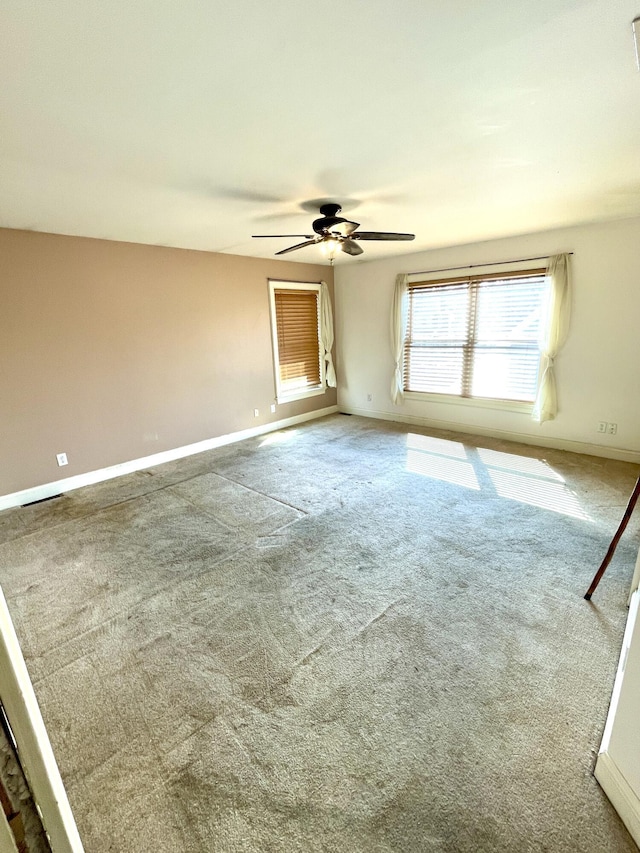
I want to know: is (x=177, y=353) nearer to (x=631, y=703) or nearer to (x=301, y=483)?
(x=301, y=483)

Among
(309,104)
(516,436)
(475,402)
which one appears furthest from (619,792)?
(475,402)

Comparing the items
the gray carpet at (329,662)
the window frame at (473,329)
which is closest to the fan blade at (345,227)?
the gray carpet at (329,662)

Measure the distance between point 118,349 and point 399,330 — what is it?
3685mm

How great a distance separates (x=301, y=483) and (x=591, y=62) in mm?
3349

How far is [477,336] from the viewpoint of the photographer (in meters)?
4.91

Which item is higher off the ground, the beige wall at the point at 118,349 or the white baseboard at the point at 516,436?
the beige wall at the point at 118,349

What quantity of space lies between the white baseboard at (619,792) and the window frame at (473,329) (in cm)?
395

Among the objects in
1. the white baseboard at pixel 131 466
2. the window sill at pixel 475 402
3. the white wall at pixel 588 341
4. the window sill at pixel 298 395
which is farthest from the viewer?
the window sill at pixel 298 395

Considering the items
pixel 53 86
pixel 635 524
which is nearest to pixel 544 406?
pixel 635 524

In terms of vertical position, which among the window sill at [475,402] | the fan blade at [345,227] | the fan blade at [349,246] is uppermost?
the fan blade at [345,227]

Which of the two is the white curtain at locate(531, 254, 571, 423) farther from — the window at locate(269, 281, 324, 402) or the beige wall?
the beige wall

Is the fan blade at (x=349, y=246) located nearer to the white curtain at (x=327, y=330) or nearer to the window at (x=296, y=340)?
the window at (x=296, y=340)

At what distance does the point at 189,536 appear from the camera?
2.97 metres

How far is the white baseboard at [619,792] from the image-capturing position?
1.19 metres
